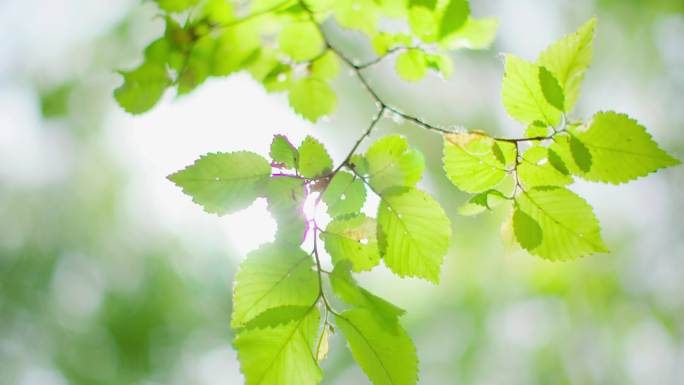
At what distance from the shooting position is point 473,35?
75 centimetres

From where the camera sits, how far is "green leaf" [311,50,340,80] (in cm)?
90

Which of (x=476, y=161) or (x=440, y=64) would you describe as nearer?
(x=476, y=161)

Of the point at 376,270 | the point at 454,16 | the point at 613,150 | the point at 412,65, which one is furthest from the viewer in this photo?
the point at 376,270

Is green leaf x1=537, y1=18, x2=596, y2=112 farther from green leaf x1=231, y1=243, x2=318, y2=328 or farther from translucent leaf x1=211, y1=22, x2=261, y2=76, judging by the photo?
translucent leaf x1=211, y1=22, x2=261, y2=76

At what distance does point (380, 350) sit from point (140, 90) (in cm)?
59

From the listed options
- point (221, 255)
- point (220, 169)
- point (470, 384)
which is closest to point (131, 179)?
point (221, 255)

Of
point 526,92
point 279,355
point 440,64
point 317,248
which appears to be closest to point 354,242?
point 317,248

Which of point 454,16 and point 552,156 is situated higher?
point 454,16

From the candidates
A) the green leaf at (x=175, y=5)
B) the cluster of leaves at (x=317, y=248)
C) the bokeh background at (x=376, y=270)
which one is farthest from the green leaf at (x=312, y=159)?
the bokeh background at (x=376, y=270)

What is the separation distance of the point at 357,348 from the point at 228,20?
0.62 meters

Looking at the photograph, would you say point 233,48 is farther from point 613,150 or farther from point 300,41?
point 613,150

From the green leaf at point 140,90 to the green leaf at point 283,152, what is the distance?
39 centimetres

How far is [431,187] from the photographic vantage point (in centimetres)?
443

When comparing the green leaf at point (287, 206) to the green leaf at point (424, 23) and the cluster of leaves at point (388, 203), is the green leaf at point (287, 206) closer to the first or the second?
the cluster of leaves at point (388, 203)
